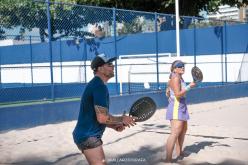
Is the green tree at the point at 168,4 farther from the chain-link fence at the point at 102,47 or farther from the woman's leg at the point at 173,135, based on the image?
the woman's leg at the point at 173,135

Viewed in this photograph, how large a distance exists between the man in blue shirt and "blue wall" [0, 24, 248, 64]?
1437cm

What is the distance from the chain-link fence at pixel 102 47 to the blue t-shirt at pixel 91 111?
1056 cm

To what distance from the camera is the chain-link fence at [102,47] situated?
16.1 metres

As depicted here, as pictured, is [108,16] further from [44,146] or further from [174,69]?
[174,69]

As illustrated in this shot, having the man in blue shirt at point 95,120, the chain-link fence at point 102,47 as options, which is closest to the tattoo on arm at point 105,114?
the man in blue shirt at point 95,120

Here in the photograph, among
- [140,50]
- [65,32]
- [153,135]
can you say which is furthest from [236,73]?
[153,135]

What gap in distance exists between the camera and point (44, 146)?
28.9 feet

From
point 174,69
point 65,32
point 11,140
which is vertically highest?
point 65,32

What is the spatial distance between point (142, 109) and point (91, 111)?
0.57 metres

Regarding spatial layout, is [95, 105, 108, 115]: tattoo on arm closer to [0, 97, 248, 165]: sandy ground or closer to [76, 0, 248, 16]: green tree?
[0, 97, 248, 165]: sandy ground

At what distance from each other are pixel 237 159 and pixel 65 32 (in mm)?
11495

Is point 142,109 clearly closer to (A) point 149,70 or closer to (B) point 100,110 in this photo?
(B) point 100,110

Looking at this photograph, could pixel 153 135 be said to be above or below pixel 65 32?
below

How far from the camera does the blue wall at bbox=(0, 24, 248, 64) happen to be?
19.4 m
